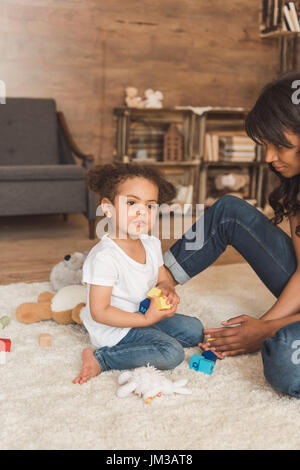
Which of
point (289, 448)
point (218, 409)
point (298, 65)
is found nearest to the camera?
point (289, 448)

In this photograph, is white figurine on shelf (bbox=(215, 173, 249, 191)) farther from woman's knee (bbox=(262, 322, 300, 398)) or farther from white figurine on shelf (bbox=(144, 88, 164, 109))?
woman's knee (bbox=(262, 322, 300, 398))

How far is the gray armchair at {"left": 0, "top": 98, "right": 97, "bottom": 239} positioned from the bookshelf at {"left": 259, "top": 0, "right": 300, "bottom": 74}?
2.01 meters

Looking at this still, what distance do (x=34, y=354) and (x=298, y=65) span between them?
3.87 m

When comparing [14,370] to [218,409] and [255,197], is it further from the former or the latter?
[255,197]

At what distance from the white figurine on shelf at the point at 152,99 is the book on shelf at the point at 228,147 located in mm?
497

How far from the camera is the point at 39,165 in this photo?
3471 millimetres

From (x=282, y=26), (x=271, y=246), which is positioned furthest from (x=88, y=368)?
(x=282, y=26)

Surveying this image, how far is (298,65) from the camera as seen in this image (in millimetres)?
4379

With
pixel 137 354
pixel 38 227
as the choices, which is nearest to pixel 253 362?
pixel 137 354

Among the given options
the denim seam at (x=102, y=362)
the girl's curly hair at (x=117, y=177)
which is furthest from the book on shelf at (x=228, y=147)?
the denim seam at (x=102, y=362)

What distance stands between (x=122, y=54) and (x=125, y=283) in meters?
3.11

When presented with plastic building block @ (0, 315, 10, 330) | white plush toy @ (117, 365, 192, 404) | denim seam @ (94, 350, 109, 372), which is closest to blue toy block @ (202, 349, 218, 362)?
white plush toy @ (117, 365, 192, 404)

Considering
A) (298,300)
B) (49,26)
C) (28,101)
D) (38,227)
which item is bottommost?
(38,227)

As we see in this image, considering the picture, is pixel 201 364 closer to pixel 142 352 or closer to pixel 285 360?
pixel 142 352
